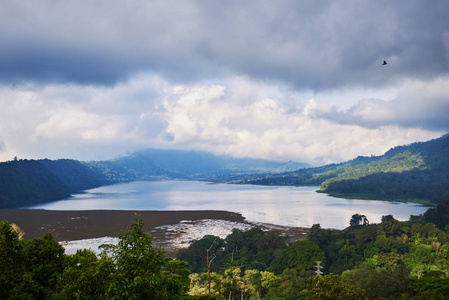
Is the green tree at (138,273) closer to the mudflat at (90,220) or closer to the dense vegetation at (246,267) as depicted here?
the dense vegetation at (246,267)

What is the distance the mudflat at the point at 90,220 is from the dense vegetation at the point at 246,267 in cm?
2506

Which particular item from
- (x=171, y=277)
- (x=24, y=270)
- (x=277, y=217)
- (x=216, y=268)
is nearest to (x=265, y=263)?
(x=216, y=268)

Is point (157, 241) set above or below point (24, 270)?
below

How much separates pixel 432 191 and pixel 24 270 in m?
141

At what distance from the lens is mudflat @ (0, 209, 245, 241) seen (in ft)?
176

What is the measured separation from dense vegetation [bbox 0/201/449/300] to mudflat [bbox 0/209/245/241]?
82.2 ft

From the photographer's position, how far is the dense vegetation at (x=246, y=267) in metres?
6.93

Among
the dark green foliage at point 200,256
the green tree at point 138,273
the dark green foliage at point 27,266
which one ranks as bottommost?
the dark green foliage at point 200,256

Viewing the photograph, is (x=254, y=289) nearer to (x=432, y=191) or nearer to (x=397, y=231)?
(x=397, y=231)

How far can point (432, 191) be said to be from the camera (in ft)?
389

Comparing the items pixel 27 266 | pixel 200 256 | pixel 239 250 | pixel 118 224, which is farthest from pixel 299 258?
pixel 118 224

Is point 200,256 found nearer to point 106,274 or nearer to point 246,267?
point 246,267

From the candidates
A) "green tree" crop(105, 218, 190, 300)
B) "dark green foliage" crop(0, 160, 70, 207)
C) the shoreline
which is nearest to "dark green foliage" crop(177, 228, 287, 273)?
Result: the shoreline

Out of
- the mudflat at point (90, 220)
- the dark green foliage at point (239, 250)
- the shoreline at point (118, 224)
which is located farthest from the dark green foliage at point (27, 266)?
the mudflat at point (90, 220)
